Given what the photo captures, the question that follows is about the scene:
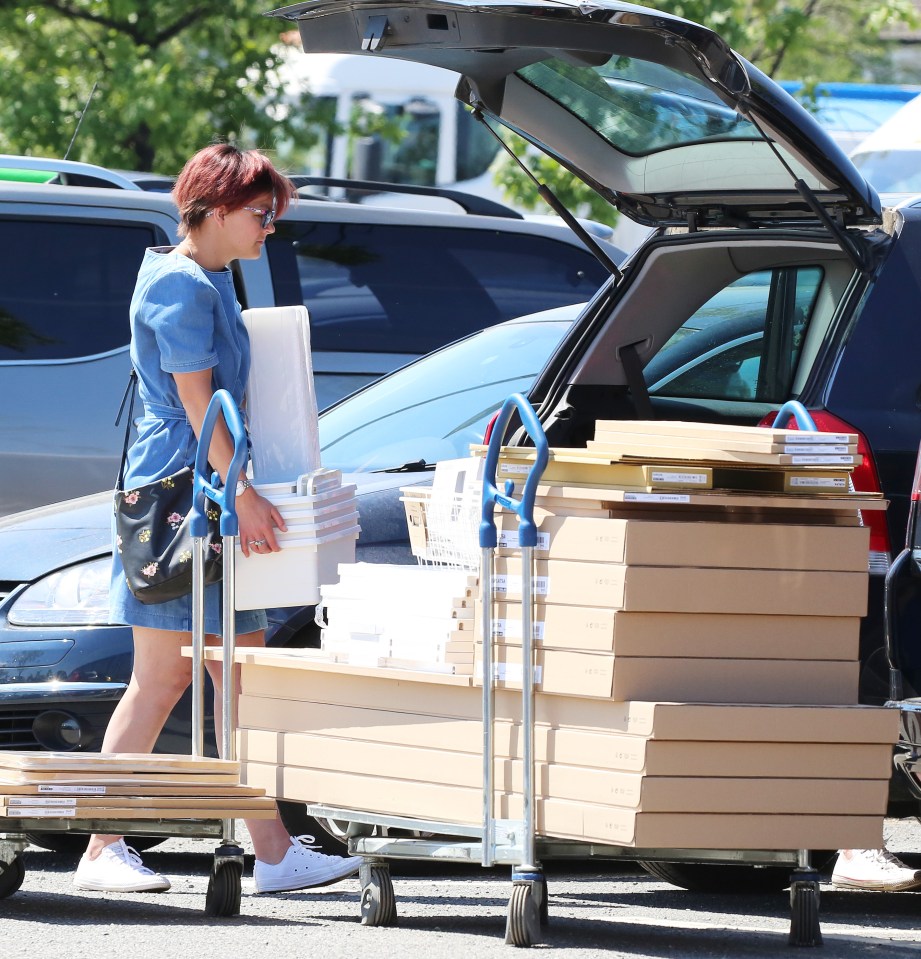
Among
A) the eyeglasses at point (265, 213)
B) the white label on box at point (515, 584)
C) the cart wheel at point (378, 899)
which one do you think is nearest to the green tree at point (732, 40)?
the eyeglasses at point (265, 213)

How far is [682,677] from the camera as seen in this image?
13.0 feet

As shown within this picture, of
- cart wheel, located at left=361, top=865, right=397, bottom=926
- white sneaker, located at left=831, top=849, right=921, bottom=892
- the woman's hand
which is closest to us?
cart wheel, located at left=361, top=865, right=397, bottom=926

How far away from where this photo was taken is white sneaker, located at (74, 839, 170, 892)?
463cm

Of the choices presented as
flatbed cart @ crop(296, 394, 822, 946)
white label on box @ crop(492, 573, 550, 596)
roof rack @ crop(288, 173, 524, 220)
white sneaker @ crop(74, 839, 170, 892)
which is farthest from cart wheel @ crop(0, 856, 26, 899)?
roof rack @ crop(288, 173, 524, 220)

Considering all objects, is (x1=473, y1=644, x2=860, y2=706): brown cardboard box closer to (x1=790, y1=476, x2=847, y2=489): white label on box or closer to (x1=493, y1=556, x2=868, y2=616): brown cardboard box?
(x1=493, y1=556, x2=868, y2=616): brown cardboard box

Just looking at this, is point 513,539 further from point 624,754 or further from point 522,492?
point 624,754

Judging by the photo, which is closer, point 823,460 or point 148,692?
point 823,460

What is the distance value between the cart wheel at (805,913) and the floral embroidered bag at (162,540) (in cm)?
157

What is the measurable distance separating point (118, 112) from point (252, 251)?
33.4 ft

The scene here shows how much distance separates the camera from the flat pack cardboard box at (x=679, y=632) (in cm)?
390

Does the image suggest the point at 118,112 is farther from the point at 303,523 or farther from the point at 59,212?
the point at 303,523

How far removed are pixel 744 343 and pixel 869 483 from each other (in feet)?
3.99

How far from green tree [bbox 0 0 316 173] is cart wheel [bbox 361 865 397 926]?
34.2 ft

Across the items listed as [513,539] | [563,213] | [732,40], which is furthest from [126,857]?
[732,40]
